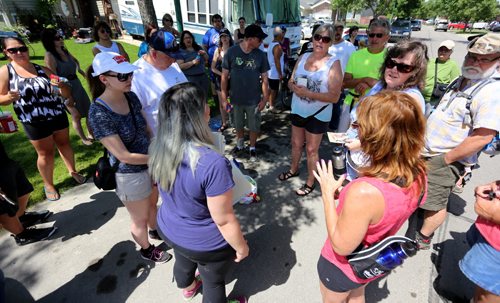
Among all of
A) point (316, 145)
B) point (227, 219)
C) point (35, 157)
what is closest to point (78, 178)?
point (35, 157)

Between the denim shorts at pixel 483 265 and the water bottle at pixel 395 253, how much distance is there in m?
0.78

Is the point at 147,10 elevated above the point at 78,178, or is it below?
above

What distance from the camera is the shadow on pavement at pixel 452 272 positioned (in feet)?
7.53

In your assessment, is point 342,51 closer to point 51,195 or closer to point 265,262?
point 265,262

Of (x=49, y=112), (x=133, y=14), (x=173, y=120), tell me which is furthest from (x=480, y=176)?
(x=133, y=14)

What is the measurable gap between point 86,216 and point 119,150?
1.84 meters

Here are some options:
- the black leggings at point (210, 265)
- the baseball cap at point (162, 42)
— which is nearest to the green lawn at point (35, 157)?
the baseball cap at point (162, 42)

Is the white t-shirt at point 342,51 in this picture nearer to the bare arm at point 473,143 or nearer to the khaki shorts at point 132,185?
the bare arm at point 473,143

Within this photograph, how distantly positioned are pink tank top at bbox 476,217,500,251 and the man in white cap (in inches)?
98.1

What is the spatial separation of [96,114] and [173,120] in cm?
77

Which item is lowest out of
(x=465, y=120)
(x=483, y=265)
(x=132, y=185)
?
(x=483, y=265)

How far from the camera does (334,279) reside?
62.1 inches

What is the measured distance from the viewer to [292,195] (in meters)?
3.61

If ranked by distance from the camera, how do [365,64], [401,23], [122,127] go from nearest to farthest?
[122,127]
[365,64]
[401,23]
